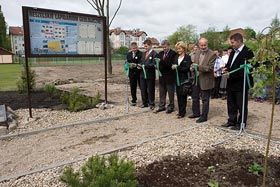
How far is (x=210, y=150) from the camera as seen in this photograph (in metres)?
4.08

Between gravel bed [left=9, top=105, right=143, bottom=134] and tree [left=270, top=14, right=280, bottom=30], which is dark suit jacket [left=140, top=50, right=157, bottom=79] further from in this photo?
tree [left=270, top=14, right=280, bottom=30]

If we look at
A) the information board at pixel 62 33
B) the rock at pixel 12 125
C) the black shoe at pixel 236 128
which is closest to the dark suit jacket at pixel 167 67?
the black shoe at pixel 236 128

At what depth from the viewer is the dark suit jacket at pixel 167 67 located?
6.34 metres

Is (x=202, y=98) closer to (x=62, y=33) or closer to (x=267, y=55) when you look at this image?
(x=267, y=55)

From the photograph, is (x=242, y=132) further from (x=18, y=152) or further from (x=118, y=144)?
(x=18, y=152)

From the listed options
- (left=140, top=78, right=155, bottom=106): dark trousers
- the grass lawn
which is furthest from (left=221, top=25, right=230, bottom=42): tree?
(left=140, top=78, right=155, bottom=106): dark trousers

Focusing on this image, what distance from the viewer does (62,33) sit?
6.85 meters

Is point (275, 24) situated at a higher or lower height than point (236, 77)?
higher

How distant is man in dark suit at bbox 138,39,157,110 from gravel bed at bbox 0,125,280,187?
2.37m

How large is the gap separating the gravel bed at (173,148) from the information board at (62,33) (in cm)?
382

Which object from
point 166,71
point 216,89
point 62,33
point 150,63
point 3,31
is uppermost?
point 3,31

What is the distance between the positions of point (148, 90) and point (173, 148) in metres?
3.32

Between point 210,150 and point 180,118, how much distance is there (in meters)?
2.24

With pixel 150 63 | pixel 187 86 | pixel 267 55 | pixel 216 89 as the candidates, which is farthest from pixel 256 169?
pixel 216 89
